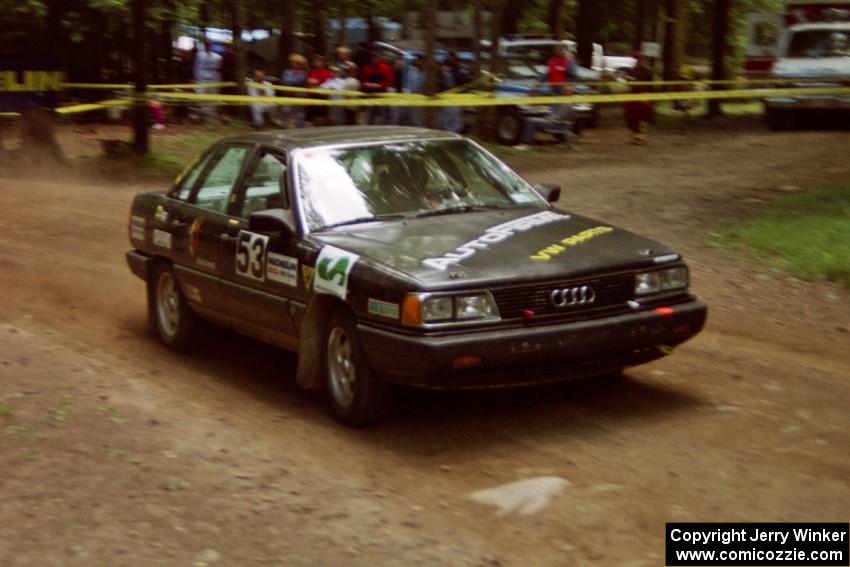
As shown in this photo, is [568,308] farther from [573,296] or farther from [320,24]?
[320,24]

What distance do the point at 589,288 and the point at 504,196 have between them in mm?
1409

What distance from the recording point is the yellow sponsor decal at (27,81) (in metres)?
20.6

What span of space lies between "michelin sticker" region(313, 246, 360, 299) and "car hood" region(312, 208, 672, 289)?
0.19ft

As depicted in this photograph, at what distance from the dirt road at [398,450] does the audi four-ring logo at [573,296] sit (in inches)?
25.9

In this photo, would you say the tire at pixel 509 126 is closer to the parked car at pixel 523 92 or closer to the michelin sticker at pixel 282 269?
the parked car at pixel 523 92

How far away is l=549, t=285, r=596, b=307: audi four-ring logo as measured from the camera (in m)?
6.57

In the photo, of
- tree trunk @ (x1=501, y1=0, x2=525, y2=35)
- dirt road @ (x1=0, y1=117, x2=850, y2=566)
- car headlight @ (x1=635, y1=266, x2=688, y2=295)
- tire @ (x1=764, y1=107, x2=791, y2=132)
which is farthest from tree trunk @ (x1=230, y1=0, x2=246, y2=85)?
car headlight @ (x1=635, y1=266, x2=688, y2=295)

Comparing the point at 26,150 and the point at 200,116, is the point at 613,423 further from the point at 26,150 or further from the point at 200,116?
the point at 200,116

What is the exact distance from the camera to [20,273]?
11734mm

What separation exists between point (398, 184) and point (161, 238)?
2.09 metres

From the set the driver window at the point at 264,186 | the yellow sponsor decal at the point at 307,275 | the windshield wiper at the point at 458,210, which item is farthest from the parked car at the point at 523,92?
the yellow sponsor decal at the point at 307,275

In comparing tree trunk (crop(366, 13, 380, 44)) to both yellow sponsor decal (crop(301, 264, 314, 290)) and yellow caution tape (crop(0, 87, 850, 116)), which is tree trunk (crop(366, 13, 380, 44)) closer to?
yellow caution tape (crop(0, 87, 850, 116))

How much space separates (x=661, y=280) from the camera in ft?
23.0

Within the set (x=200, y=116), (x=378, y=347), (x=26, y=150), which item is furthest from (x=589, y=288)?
(x=200, y=116)
